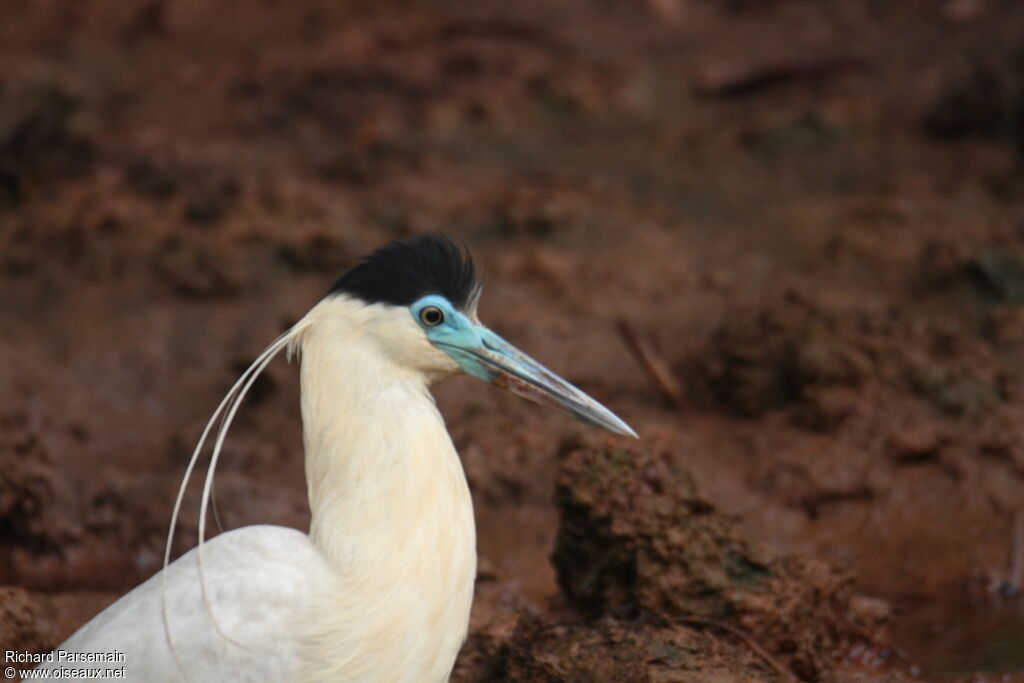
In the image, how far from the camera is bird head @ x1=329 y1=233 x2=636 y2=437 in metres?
3.56

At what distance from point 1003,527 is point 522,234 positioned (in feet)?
11.5

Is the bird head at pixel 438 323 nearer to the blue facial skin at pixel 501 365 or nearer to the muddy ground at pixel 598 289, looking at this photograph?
the blue facial skin at pixel 501 365

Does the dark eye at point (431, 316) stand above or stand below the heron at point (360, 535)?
above

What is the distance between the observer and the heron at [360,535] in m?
3.33

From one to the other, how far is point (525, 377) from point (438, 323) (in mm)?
290

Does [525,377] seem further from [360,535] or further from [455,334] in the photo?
[360,535]

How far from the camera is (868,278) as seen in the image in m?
7.48

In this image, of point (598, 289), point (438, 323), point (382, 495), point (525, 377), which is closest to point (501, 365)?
point (525, 377)

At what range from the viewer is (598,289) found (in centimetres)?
741

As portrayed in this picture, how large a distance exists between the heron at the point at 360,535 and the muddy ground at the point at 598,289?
0.36m

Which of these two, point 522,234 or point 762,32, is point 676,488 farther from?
point 762,32

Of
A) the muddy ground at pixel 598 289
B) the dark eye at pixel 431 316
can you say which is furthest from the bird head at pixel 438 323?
the muddy ground at pixel 598 289

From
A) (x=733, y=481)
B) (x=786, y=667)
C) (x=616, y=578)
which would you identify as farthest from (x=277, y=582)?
(x=733, y=481)

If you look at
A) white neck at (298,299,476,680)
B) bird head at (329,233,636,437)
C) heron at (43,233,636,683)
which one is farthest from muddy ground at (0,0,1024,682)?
white neck at (298,299,476,680)
